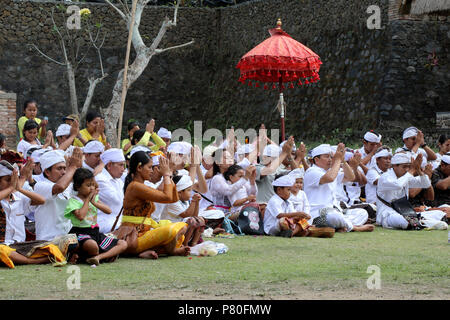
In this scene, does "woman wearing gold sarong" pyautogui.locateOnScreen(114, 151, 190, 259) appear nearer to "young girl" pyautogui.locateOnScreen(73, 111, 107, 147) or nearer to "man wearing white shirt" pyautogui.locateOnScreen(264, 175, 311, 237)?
"man wearing white shirt" pyautogui.locateOnScreen(264, 175, 311, 237)

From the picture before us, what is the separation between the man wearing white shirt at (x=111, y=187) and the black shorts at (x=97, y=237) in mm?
628

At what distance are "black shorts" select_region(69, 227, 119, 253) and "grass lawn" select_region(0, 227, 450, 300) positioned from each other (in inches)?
6.6

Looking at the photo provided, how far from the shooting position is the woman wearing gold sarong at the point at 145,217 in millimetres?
7305

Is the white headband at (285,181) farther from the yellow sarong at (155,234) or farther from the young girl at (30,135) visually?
the young girl at (30,135)

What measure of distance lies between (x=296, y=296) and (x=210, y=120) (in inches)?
766

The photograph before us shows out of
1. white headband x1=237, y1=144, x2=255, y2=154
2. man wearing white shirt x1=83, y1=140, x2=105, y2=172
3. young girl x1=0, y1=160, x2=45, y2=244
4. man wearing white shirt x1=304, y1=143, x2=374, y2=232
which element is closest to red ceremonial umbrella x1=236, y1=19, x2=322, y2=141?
white headband x1=237, y1=144, x2=255, y2=154

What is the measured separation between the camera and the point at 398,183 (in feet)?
31.9

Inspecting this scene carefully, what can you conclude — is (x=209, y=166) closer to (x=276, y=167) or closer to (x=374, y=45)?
(x=276, y=167)

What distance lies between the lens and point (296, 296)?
215 inches

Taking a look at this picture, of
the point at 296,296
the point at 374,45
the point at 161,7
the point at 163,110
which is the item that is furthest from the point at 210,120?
the point at 296,296

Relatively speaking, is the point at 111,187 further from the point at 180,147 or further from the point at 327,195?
the point at 327,195

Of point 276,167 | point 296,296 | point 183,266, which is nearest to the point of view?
point 296,296

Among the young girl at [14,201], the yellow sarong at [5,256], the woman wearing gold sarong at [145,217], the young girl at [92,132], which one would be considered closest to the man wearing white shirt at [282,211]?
the woman wearing gold sarong at [145,217]

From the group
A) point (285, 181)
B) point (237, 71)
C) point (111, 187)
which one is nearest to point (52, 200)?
point (111, 187)
